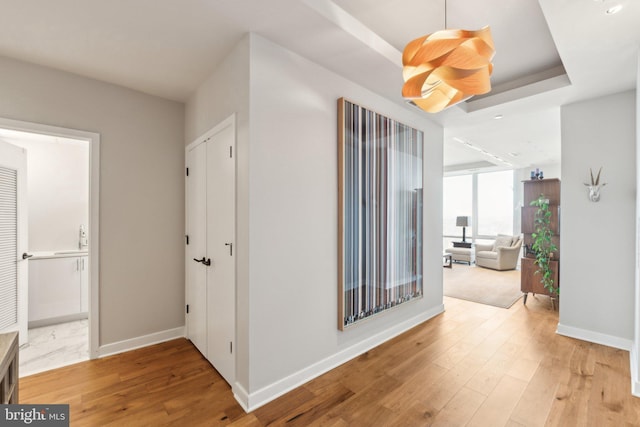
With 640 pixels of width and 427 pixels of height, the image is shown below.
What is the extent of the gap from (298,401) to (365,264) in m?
1.26

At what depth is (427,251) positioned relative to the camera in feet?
12.3

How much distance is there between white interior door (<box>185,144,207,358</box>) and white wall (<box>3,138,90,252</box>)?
162 centimetres

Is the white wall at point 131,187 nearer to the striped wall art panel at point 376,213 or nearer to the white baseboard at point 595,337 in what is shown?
the striped wall art panel at point 376,213

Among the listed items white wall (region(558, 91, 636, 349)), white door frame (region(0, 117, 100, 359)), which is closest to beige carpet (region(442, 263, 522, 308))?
white wall (region(558, 91, 636, 349))

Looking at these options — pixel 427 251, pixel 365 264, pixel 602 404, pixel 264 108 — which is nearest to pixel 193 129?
pixel 264 108

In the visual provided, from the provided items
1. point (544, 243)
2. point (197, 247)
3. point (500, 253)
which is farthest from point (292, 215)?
point (500, 253)

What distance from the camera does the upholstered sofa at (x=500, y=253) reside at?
6.83m

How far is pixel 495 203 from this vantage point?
837 cm

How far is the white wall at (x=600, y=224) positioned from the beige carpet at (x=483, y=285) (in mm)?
1160

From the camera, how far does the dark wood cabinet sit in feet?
14.0

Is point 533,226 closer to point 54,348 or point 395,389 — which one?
point 395,389

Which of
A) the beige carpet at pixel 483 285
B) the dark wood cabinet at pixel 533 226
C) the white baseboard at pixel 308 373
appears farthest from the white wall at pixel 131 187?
the dark wood cabinet at pixel 533 226

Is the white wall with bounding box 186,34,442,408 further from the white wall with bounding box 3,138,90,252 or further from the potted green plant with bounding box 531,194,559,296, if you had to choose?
the potted green plant with bounding box 531,194,559,296

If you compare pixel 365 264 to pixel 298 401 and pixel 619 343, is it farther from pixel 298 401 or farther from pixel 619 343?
pixel 619 343
